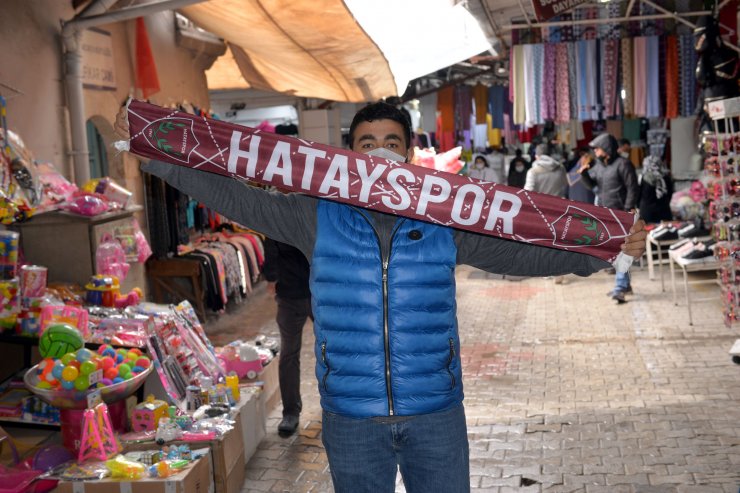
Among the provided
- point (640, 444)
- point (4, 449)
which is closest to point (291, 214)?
point (4, 449)

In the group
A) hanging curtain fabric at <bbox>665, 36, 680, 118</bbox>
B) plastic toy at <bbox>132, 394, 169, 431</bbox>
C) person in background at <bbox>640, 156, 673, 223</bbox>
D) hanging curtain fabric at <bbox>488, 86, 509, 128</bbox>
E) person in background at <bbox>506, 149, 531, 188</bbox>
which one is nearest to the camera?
plastic toy at <bbox>132, 394, 169, 431</bbox>

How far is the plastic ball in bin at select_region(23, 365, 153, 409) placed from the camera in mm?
3932

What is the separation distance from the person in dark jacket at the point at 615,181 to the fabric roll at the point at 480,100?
27.2ft

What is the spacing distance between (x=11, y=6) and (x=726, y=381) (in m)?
6.15

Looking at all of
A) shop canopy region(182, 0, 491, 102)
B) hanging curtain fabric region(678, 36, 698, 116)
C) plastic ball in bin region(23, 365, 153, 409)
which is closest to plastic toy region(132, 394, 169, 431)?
plastic ball in bin region(23, 365, 153, 409)

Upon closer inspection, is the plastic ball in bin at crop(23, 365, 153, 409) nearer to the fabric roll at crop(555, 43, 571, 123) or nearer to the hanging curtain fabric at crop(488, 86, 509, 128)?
the fabric roll at crop(555, 43, 571, 123)

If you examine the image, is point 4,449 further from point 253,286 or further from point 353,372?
point 253,286

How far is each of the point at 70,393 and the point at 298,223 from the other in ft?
5.97

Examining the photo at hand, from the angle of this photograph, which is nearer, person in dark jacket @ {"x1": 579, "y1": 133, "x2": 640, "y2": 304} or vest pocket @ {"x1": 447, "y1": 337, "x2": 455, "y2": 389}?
vest pocket @ {"x1": 447, "y1": 337, "x2": 455, "y2": 389}

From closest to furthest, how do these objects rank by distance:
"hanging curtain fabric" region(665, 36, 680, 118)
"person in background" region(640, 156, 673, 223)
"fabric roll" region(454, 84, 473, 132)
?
"hanging curtain fabric" region(665, 36, 680, 118)
"person in background" region(640, 156, 673, 223)
"fabric roll" region(454, 84, 473, 132)

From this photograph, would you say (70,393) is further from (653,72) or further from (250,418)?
(653,72)

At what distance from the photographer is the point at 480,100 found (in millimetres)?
18734

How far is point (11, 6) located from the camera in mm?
6215

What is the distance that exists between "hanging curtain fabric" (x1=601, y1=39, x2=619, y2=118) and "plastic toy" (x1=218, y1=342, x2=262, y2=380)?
27.8ft
